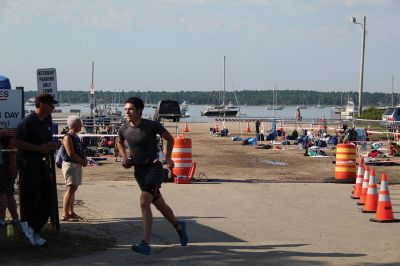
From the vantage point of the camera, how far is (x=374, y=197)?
13.0 meters

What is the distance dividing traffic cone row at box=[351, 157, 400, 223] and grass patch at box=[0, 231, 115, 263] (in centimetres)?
438

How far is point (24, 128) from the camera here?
30.6ft

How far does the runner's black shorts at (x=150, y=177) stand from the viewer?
8.91 metres

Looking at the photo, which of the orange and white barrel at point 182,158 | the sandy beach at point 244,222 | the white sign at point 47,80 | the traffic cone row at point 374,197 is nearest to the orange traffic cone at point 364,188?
the traffic cone row at point 374,197

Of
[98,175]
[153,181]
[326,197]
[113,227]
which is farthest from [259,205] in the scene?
[98,175]

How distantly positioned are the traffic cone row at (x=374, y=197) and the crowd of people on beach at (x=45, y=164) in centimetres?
381

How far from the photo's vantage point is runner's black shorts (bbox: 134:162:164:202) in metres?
8.91

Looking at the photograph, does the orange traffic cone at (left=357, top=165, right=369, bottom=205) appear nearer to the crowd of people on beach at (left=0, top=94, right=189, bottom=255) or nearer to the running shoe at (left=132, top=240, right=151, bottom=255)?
the crowd of people on beach at (left=0, top=94, right=189, bottom=255)

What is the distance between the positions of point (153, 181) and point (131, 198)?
6068 millimetres

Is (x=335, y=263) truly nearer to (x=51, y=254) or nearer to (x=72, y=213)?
(x=51, y=254)

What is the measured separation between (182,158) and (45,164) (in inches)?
341

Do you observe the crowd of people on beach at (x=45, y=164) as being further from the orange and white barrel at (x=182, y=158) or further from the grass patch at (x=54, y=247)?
the orange and white barrel at (x=182, y=158)

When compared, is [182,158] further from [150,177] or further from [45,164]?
[150,177]

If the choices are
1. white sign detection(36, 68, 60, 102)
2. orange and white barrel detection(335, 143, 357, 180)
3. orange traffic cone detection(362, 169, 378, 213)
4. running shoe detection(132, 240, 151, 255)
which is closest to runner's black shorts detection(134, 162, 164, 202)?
running shoe detection(132, 240, 151, 255)
